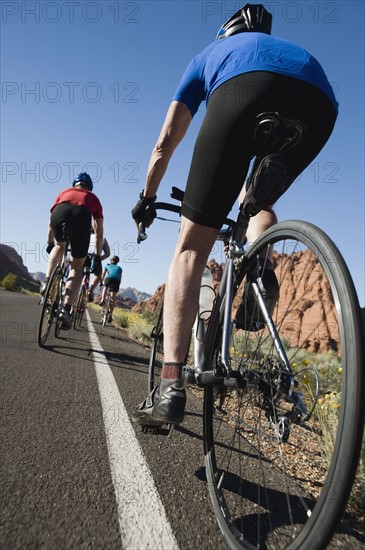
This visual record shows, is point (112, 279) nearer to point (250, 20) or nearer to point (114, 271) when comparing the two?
point (114, 271)

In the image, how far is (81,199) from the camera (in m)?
5.11

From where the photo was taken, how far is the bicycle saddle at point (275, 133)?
1575 millimetres

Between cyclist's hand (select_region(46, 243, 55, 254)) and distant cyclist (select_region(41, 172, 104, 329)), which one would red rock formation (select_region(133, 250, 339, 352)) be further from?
cyclist's hand (select_region(46, 243, 55, 254))

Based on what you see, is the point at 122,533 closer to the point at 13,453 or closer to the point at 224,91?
the point at 13,453

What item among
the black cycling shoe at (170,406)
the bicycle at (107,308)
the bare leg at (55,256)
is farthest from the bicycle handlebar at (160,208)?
the bicycle at (107,308)

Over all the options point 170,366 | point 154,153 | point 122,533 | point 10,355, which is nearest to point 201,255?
point 170,366

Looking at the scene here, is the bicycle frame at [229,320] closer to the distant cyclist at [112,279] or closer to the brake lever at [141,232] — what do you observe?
the brake lever at [141,232]

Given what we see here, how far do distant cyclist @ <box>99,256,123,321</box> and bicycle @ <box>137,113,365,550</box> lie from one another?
10504mm

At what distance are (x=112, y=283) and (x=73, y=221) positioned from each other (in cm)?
796

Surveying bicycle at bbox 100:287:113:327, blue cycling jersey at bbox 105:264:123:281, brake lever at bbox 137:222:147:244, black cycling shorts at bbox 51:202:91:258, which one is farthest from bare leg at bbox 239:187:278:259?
blue cycling jersey at bbox 105:264:123:281

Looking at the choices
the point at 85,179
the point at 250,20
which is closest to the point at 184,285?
the point at 250,20

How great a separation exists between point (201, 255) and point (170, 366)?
0.55 m

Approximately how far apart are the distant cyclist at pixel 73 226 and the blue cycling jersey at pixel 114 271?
7.69 m

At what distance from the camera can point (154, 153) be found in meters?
2.11
